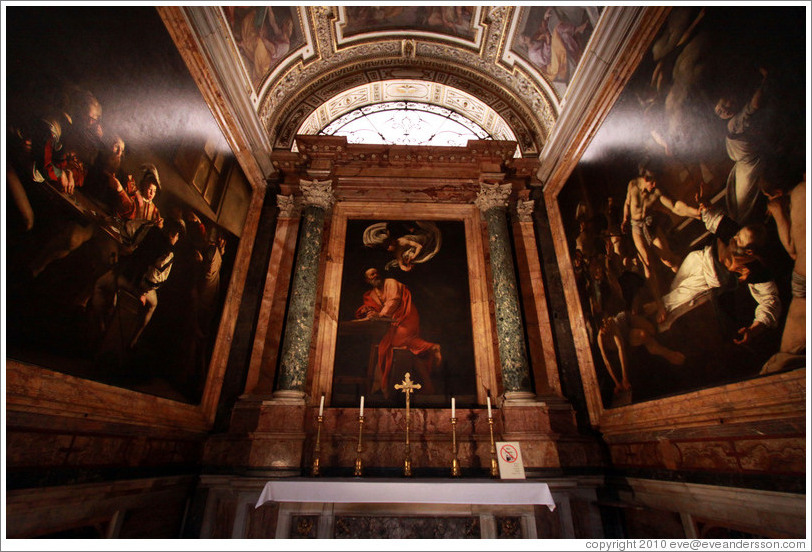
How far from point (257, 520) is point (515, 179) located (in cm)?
758

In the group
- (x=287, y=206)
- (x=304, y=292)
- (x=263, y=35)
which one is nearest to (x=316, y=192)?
(x=287, y=206)

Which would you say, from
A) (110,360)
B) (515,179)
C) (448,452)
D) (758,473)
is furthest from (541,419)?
(110,360)

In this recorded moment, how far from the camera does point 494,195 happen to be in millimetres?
7602

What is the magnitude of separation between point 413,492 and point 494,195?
5.58m

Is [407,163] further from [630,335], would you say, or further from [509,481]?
[509,481]

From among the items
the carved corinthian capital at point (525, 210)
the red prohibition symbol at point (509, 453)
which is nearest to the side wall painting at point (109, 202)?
the red prohibition symbol at point (509, 453)

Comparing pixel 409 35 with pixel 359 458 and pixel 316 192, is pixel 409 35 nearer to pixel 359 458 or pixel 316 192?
pixel 316 192

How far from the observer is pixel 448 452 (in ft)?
18.5

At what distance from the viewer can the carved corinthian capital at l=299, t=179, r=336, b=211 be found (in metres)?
7.45

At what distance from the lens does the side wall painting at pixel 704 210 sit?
3051 millimetres

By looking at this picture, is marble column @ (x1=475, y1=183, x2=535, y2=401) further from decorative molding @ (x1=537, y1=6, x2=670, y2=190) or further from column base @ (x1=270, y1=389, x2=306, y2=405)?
column base @ (x1=270, y1=389, x2=306, y2=405)

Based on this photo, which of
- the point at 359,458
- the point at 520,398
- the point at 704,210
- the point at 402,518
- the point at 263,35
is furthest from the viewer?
the point at 263,35

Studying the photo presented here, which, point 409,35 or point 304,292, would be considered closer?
point 304,292

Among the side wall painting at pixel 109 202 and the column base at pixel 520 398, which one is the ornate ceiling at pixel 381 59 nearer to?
the side wall painting at pixel 109 202
